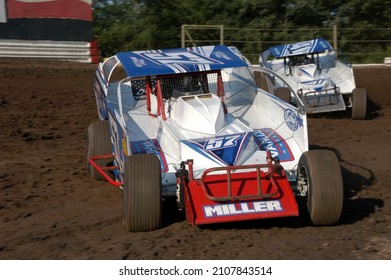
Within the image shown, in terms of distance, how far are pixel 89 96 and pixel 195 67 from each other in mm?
7305

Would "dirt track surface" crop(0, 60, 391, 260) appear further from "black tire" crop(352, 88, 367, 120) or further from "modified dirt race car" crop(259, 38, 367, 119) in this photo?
"modified dirt race car" crop(259, 38, 367, 119)

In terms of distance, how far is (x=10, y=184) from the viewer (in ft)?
26.2

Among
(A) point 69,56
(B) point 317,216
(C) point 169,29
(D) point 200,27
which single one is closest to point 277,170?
(B) point 317,216

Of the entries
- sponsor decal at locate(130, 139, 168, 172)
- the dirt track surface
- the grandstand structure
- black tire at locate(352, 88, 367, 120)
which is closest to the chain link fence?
the grandstand structure

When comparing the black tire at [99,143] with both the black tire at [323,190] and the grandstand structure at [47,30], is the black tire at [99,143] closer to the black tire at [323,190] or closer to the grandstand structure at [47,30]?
the black tire at [323,190]

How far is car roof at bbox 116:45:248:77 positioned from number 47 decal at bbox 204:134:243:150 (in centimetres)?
87

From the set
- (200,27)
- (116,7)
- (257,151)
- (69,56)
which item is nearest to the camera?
(257,151)

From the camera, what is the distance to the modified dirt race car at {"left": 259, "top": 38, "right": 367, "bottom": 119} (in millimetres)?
12742

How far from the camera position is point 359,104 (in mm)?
12719

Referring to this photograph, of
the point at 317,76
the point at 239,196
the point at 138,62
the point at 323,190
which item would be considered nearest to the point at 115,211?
the point at 239,196

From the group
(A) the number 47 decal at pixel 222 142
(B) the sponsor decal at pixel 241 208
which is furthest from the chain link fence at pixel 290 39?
(B) the sponsor decal at pixel 241 208

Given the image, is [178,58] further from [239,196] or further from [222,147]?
[239,196]

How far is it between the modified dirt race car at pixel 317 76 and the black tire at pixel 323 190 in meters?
5.94

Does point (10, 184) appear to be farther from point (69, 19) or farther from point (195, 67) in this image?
point (69, 19)
